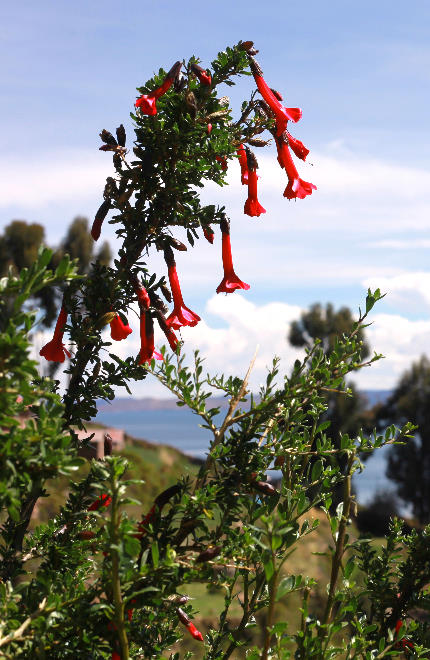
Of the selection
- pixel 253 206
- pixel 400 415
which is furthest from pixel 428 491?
pixel 253 206

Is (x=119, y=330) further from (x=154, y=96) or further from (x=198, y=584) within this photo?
(x=198, y=584)

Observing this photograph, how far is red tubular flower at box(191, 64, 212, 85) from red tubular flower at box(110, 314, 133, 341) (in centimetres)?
69

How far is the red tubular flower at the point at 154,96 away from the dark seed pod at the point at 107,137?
0.12 m

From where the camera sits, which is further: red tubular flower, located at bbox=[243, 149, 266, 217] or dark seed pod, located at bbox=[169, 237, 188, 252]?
red tubular flower, located at bbox=[243, 149, 266, 217]

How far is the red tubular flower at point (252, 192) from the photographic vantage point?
6.63 feet

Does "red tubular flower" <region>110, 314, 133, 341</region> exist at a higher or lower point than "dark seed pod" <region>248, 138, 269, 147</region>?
lower

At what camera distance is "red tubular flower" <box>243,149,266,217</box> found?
2.02 metres

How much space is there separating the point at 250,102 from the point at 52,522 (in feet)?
4.34

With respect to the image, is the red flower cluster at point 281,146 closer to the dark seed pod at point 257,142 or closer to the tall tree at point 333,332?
the dark seed pod at point 257,142

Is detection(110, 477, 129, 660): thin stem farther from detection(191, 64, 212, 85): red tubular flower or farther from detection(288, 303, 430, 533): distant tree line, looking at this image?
detection(288, 303, 430, 533): distant tree line

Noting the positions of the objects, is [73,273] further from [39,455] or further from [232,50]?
[232,50]

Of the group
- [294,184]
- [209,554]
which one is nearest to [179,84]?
[294,184]

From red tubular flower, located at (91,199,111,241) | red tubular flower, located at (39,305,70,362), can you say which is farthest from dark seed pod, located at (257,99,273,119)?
red tubular flower, located at (39,305,70,362)

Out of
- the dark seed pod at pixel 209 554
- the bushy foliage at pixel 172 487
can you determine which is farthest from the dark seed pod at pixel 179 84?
the dark seed pod at pixel 209 554
